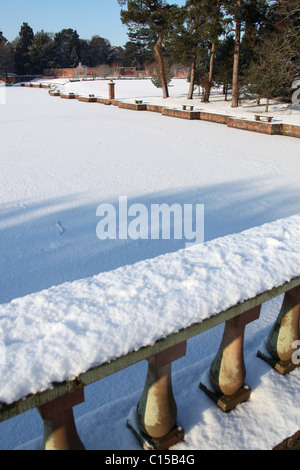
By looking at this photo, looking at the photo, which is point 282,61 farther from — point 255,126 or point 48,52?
point 48,52

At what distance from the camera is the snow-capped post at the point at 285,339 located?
1.59 m

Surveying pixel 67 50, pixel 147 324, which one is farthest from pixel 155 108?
pixel 67 50

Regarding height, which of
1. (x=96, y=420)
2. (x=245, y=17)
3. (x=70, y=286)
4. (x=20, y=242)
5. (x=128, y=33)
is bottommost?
(x=20, y=242)

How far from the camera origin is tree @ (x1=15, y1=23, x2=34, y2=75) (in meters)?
66.3

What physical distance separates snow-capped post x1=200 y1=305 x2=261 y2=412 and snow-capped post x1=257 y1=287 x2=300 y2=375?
245 mm

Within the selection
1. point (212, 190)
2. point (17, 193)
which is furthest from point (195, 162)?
point (17, 193)

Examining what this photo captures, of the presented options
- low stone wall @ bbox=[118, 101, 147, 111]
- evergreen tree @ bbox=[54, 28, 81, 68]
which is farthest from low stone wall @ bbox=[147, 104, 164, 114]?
evergreen tree @ bbox=[54, 28, 81, 68]

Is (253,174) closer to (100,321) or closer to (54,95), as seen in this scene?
(100,321)

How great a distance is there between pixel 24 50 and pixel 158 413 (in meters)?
81.4

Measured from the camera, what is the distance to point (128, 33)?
6306cm

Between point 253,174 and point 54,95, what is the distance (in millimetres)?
26390

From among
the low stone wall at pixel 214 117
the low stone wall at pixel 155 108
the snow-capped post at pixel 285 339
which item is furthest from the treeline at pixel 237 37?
the snow-capped post at pixel 285 339

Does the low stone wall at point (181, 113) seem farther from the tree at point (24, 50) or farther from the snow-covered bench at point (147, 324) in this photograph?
the tree at point (24, 50)

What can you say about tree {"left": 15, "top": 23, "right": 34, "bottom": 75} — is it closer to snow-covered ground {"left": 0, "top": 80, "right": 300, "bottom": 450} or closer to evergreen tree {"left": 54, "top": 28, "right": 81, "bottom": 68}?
evergreen tree {"left": 54, "top": 28, "right": 81, "bottom": 68}
